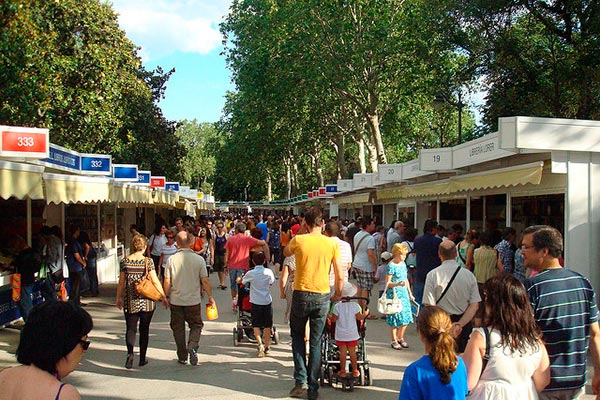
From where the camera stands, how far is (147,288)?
7609mm

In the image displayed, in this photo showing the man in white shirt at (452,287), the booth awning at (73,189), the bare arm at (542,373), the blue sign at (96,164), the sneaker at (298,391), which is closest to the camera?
the bare arm at (542,373)

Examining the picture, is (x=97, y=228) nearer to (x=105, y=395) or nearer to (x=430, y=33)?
(x=105, y=395)

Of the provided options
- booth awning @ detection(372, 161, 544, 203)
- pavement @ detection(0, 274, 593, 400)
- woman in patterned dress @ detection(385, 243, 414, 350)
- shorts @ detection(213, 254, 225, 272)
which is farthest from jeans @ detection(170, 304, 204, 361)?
shorts @ detection(213, 254, 225, 272)

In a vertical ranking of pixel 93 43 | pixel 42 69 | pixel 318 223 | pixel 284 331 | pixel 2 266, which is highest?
pixel 93 43

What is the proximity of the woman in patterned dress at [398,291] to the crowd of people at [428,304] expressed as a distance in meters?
0.01

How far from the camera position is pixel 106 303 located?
1355 cm

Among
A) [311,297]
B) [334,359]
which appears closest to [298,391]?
[334,359]

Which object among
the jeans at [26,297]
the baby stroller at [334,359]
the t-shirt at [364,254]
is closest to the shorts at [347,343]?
the baby stroller at [334,359]

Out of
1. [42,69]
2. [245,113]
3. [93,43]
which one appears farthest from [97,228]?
[245,113]

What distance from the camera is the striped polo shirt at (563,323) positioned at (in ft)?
12.3

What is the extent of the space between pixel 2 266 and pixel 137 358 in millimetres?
3525

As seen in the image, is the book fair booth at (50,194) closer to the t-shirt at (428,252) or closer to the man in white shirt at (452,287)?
the man in white shirt at (452,287)

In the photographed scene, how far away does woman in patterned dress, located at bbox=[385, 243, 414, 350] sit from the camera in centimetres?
873

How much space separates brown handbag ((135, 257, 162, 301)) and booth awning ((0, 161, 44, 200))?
1.68 m
